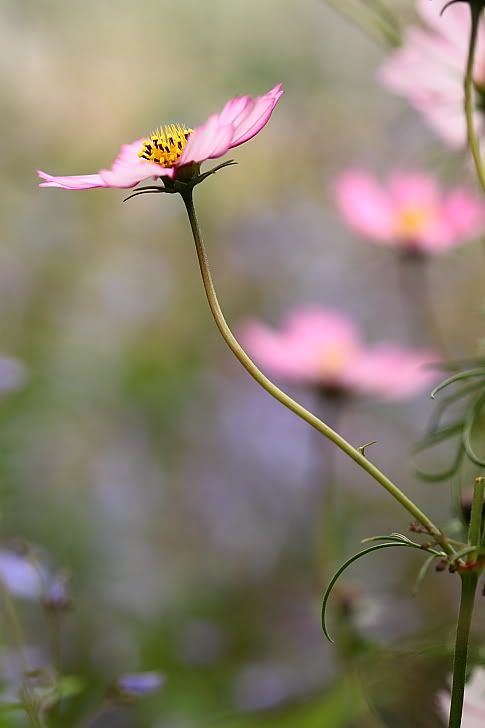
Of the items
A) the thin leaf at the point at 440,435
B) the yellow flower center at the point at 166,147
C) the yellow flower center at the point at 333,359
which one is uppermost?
the yellow flower center at the point at 166,147

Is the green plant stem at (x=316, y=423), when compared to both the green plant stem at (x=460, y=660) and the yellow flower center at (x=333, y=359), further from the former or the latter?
the yellow flower center at (x=333, y=359)

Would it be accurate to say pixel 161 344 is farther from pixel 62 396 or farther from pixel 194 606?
pixel 194 606

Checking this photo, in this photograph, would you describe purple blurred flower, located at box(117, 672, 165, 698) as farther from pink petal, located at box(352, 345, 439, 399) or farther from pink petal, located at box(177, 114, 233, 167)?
pink petal, located at box(352, 345, 439, 399)

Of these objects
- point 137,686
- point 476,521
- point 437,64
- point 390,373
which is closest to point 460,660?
point 476,521

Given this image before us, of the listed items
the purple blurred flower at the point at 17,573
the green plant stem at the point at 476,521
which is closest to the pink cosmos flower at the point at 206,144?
the green plant stem at the point at 476,521

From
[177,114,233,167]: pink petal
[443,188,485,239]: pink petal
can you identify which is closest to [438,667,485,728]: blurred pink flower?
[177,114,233,167]: pink petal

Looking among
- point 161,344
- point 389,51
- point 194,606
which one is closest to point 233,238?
point 161,344
